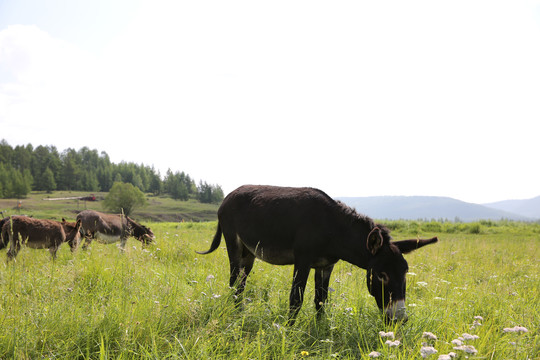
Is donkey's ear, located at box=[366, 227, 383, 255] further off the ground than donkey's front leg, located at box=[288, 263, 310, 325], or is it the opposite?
donkey's ear, located at box=[366, 227, 383, 255]

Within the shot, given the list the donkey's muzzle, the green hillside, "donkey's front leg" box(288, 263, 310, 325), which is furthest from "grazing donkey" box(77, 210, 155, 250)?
the green hillside

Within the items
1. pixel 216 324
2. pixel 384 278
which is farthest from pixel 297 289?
pixel 216 324

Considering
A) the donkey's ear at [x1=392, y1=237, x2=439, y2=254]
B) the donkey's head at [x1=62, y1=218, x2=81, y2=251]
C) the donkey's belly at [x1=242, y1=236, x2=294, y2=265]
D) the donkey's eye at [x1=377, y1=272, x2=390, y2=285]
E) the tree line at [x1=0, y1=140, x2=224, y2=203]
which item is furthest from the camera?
the tree line at [x1=0, y1=140, x2=224, y2=203]

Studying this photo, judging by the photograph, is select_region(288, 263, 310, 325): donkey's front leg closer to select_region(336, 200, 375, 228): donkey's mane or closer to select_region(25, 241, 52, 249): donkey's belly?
select_region(336, 200, 375, 228): donkey's mane

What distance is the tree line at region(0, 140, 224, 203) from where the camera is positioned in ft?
356

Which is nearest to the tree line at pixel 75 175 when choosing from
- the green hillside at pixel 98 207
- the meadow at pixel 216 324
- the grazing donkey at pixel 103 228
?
the green hillside at pixel 98 207

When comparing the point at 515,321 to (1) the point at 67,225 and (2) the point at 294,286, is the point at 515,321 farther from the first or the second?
(1) the point at 67,225

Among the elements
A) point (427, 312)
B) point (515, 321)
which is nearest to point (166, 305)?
point (427, 312)

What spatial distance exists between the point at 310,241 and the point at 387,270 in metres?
1.02

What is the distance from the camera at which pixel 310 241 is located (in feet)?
14.1

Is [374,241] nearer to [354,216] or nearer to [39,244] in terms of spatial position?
[354,216]

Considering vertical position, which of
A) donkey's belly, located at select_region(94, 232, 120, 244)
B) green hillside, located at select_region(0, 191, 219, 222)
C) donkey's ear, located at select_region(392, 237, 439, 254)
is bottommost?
green hillside, located at select_region(0, 191, 219, 222)

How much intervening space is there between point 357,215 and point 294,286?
130 centimetres

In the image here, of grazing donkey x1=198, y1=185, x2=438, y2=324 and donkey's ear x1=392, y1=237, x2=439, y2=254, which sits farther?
donkey's ear x1=392, y1=237, x2=439, y2=254
